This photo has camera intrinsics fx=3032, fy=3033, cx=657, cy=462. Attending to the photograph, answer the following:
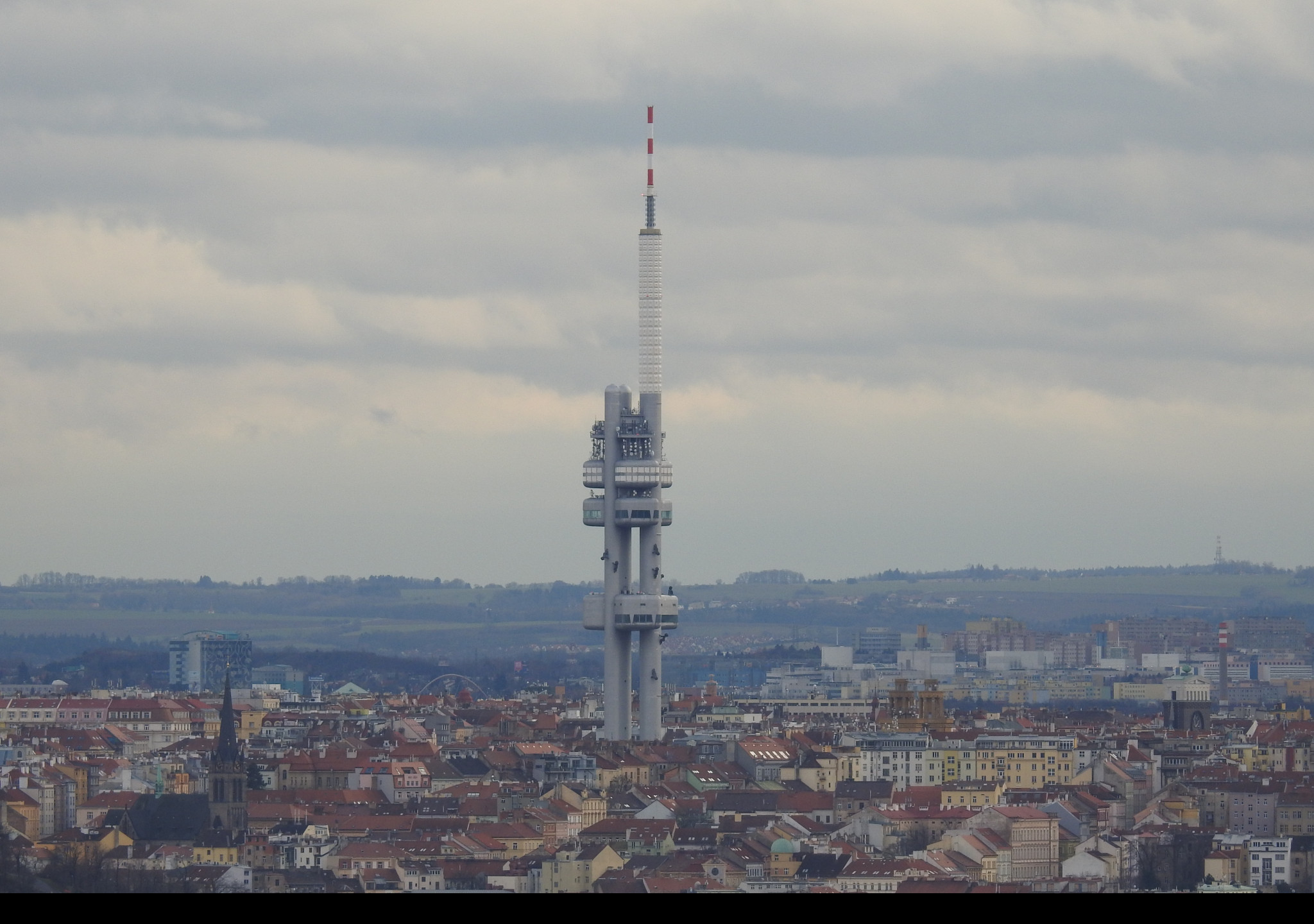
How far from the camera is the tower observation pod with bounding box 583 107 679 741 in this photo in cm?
7681

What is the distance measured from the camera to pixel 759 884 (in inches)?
1885

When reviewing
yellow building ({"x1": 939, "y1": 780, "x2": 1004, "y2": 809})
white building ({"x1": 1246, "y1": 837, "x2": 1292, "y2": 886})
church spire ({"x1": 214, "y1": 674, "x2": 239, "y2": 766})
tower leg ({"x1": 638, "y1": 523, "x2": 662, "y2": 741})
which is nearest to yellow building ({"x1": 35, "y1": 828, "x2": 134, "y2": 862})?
church spire ({"x1": 214, "y1": 674, "x2": 239, "y2": 766})

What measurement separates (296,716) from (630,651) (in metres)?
22.8

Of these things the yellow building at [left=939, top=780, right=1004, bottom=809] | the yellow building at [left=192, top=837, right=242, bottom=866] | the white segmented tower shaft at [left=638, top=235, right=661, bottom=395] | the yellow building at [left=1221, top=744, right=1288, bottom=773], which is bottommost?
the yellow building at [left=192, top=837, right=242, bottom=866]

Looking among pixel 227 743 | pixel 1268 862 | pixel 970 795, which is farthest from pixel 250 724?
pixel 1268 862

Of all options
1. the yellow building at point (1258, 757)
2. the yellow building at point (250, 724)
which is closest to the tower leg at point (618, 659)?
the yellow building at point (1258, 757)

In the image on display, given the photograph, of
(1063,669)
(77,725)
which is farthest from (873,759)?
(1063,669)

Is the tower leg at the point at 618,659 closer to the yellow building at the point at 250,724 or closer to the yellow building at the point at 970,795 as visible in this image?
the yellow building at the point at 970,795

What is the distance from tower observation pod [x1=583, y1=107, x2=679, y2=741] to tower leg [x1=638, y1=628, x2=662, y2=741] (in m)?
0.02

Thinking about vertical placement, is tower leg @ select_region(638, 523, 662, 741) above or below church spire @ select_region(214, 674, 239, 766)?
above

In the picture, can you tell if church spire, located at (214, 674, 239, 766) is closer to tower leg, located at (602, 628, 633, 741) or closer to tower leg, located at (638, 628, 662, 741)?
tower leg, located at (602, 628, 633, 741)

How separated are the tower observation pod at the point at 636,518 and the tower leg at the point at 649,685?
2 centimetres
